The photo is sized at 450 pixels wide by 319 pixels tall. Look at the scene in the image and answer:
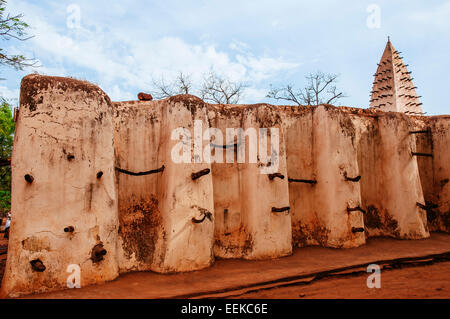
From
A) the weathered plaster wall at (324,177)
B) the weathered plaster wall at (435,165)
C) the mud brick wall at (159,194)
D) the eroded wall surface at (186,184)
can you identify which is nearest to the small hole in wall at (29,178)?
the eroded wall surface at (186,184)

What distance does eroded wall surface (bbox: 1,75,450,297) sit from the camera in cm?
387

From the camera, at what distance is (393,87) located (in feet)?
64.3

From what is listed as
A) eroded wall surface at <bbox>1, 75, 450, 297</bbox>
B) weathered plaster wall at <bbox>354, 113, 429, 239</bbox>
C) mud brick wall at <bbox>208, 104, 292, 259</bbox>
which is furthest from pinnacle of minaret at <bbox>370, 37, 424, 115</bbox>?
mud brick wall at <bbox>208, 104, 292, 259</bbox>

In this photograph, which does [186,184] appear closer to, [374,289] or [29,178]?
[29,178]

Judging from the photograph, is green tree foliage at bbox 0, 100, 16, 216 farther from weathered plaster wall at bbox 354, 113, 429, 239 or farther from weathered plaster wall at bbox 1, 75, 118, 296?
weathered plaster wall at bbox 354, 113, 429, 239

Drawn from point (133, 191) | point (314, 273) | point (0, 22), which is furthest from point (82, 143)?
point (0, 22)

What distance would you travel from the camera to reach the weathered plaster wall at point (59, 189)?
12.1 ft

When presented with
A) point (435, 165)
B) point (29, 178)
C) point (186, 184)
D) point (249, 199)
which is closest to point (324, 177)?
point (249, 199)

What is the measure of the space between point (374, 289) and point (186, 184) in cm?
304

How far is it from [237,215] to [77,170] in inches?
115

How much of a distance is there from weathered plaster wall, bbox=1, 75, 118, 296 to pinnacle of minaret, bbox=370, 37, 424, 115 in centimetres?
1987

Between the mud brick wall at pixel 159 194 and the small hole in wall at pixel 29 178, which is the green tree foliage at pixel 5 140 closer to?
the mud brick wall at pixel 159 194
